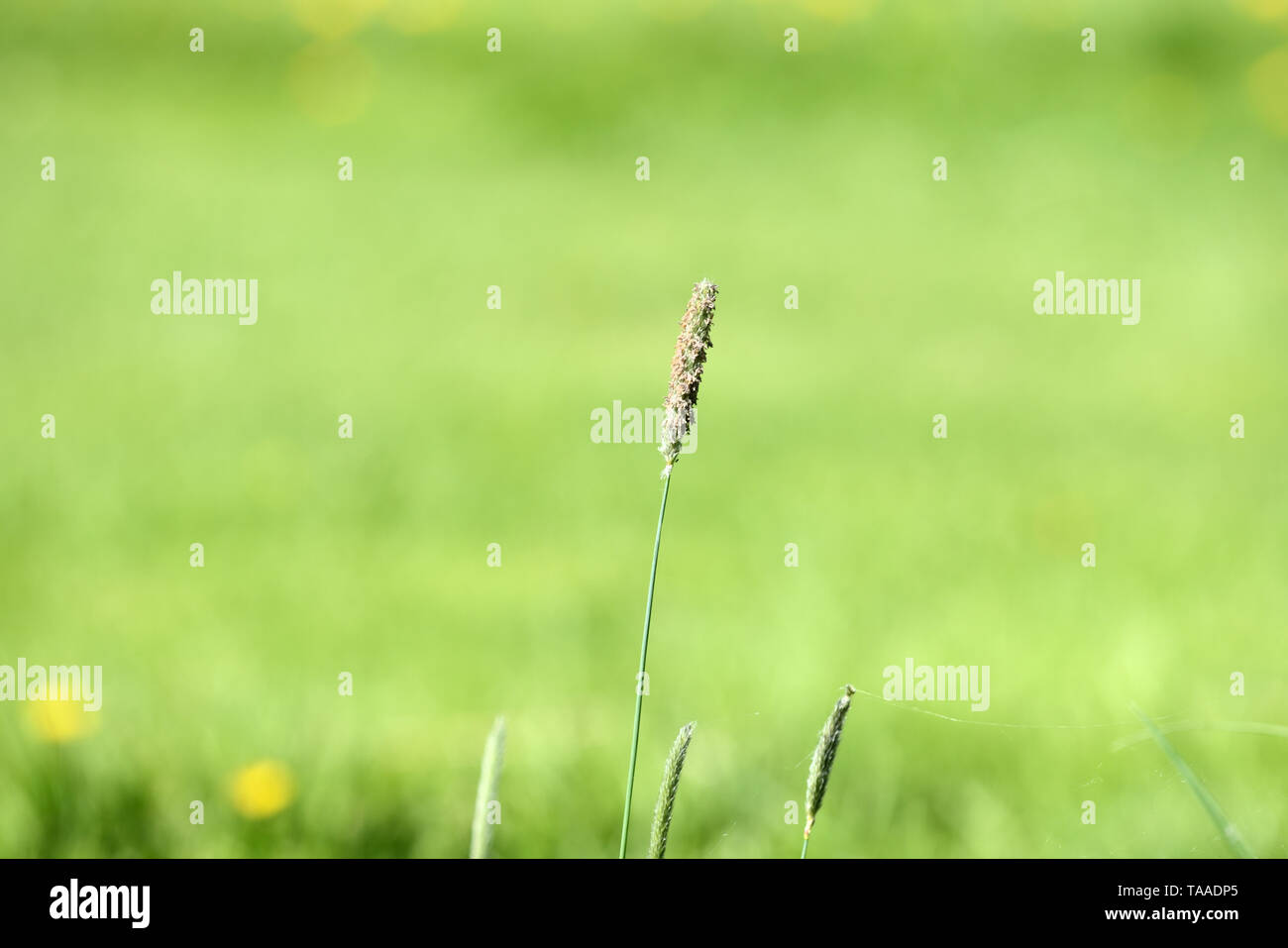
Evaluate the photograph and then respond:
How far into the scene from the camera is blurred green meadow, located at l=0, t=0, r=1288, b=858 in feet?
8.82

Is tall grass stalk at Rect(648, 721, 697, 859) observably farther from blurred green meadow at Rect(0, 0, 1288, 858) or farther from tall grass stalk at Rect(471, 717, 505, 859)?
blurred green meadow at Rect(0, 0, 1288, 858)

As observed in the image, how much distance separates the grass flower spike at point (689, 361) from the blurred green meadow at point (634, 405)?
529 millimetres

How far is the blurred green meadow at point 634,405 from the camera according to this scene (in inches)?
106

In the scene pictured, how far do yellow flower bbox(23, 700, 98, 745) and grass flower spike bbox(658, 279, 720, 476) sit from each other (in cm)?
207

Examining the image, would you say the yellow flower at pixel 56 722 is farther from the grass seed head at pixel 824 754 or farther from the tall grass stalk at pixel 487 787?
the grass seed head at pixel 824 754

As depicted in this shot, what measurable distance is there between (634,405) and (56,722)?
3.15 metres

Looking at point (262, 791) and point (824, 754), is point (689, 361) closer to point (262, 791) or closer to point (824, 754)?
point (824, 754)

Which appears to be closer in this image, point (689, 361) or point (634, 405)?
point (689, 361)

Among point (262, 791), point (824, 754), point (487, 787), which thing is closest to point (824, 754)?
point (824, 754)

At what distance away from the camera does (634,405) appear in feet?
17.9

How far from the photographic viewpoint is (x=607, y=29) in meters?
9.17

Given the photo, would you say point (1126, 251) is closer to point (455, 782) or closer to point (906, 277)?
point (906, 277)
